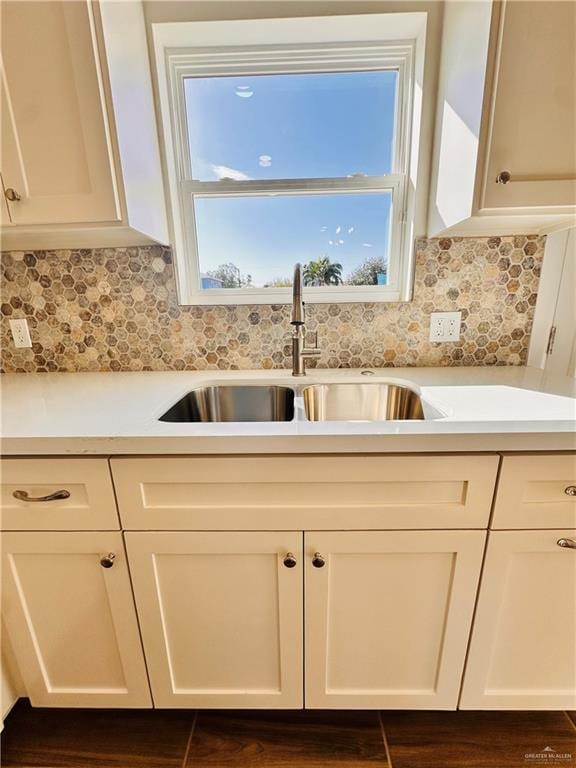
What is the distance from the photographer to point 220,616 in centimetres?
89

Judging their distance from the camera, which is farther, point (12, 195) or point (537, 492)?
point (12, 195)

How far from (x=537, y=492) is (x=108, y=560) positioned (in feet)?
3.35

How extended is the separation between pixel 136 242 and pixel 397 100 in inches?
41.9

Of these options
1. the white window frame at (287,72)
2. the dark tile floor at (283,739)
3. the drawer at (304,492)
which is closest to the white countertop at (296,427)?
the drawer at (304,492)

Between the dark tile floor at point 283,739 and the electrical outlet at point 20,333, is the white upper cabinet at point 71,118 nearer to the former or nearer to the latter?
the electrical outlet at point 20,333

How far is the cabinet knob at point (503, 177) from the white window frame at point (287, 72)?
38cm

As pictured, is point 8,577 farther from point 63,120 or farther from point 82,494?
point 63,120

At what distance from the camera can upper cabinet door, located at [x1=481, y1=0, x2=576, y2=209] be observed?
2.65ft

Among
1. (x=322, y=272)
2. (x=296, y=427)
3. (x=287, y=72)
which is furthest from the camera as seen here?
(x=322, y=272)

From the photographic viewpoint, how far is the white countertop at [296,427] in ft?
2.43

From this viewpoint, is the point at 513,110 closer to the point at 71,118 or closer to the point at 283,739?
the point at 71,118

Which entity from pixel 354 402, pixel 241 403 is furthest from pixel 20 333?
pixel 354 402

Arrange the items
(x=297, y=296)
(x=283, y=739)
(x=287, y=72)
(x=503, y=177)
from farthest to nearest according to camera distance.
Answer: (x=287, y=72) < (x=297, y=296) < (x=283, y=739) < (x=503, y=177)

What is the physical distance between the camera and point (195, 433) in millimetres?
750
